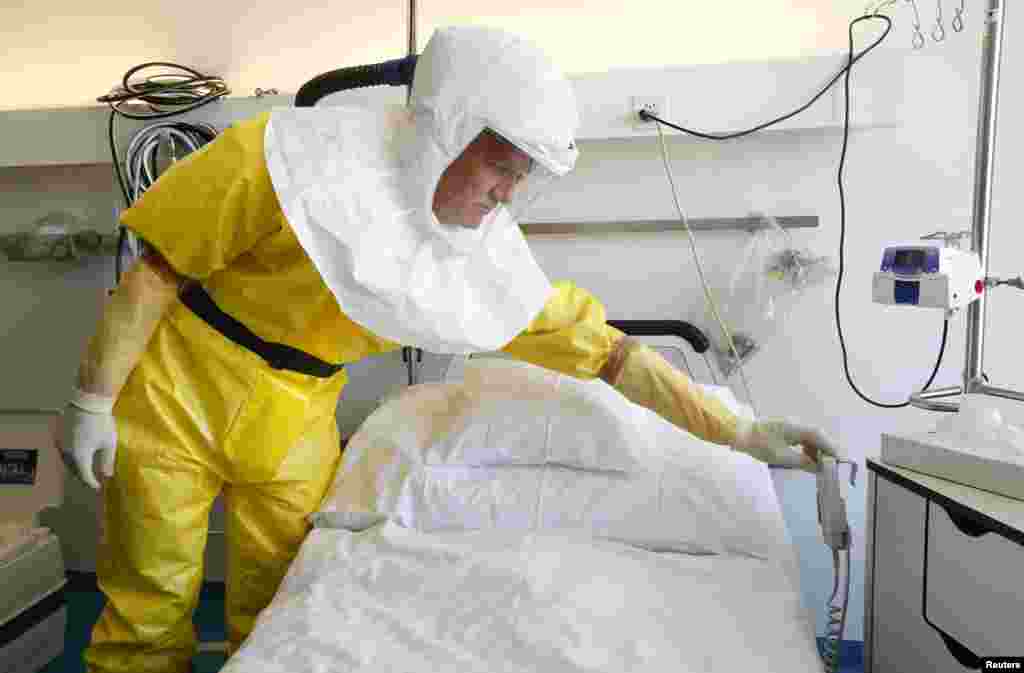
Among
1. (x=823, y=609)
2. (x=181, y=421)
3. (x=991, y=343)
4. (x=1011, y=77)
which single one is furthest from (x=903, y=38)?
(x=181, y=421)

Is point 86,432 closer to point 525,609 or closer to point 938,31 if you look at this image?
point 525,609

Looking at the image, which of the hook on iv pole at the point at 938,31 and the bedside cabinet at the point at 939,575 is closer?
the bedside cabinet at the point at 939,575

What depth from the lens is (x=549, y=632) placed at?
35.1 inches

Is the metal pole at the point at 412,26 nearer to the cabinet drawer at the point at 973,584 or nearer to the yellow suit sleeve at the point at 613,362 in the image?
the yellow suit sleeve at the point at 613,362

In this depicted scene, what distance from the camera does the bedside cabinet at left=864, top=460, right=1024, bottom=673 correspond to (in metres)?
0.83

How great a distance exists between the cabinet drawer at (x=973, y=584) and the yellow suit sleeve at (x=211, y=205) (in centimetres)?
110

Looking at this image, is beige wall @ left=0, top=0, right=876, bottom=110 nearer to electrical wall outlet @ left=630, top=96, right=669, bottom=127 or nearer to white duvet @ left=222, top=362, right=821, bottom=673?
electrical wall outlet @ left=630, top=96, right=669, bottom=127

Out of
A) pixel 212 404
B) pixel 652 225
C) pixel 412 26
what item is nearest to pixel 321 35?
pixel 412 26

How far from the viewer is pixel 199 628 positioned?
1.93m

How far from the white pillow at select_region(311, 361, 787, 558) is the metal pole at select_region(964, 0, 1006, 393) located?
440 mm

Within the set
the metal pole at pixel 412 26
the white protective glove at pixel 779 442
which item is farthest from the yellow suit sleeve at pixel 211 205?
the white protective glove at pixel 779 442

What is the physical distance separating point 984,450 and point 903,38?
1164mm

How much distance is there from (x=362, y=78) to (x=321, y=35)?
0.72 m

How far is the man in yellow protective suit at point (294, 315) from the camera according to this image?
102 centimetres
